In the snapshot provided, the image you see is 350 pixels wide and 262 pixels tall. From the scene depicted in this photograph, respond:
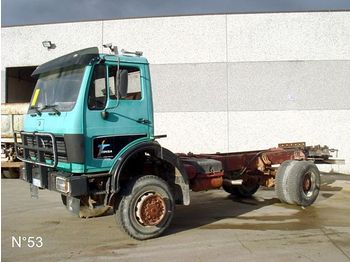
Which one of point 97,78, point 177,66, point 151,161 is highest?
point 177,66

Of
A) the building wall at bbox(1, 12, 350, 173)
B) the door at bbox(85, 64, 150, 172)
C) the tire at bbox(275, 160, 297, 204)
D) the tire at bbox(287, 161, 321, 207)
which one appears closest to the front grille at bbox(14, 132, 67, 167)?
the door at bbox(85, 64, 150, 172)

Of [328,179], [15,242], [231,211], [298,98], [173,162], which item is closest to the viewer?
[15,242]

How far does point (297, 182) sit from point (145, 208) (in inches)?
155

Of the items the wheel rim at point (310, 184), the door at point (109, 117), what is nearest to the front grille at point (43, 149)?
the door at point (109, 117)

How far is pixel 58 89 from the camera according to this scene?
6797mm

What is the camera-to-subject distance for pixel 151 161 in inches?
292

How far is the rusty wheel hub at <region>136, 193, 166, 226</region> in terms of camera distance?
21.9 ft

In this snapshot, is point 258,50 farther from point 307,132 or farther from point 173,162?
point 173,162

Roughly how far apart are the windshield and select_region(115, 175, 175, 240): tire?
1.64 meters

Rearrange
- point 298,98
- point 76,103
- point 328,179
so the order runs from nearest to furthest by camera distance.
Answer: point 76,103 < point 328,179 < point 298,98

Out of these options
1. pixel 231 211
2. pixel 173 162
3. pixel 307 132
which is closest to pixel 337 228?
pixel 231 211

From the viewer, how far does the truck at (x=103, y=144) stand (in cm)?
631

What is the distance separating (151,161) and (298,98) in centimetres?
1033

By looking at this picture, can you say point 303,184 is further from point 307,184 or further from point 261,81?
point 261,81
